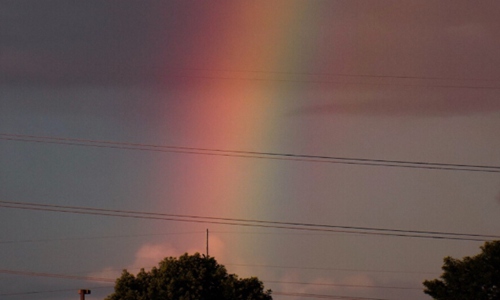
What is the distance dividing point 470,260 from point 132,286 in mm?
44668

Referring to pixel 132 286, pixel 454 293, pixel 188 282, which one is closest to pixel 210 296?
pixel 188 282

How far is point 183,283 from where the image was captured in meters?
85.1

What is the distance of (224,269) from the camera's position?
295 ft

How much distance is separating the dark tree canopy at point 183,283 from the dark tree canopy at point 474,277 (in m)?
30.1

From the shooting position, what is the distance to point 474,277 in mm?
105562

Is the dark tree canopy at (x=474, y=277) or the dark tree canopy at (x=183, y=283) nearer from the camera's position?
the dark tree canopy at (x=183, y=283)

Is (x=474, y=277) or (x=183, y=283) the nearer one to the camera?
(x=183, y=283)

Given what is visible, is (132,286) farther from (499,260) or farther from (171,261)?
(499,260)

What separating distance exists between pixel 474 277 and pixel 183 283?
1591 inches

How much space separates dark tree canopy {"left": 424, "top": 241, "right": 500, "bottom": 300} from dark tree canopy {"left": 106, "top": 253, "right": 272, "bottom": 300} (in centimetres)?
3009

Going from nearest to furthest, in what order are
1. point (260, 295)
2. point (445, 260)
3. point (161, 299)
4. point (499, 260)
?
point (161, 299) < point (260, 295) < point (499, 260) < point (445, 260)

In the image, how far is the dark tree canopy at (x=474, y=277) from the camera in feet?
342

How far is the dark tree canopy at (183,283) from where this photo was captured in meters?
84.8

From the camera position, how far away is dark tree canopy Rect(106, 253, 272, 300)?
84.8 meters
